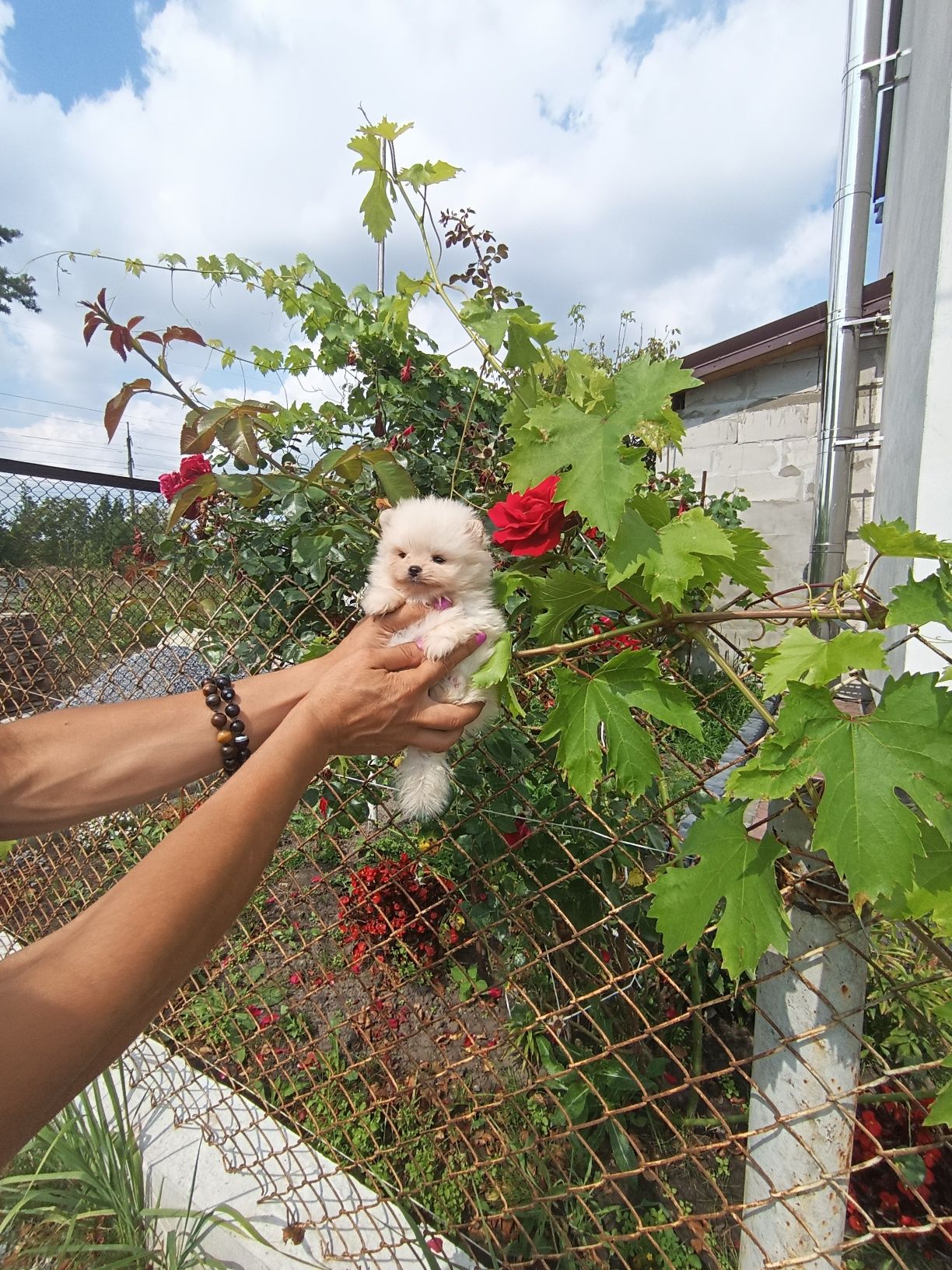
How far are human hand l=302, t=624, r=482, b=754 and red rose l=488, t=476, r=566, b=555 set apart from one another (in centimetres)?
19

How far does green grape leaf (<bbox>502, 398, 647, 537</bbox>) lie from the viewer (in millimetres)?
829

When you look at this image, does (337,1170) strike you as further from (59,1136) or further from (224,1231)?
(59,1136)

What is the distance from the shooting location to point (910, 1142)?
1.71m

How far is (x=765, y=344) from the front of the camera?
225 inches

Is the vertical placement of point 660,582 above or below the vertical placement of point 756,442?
below

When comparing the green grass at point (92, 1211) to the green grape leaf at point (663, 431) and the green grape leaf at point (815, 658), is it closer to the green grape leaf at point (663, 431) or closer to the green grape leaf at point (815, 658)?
the green grape leaf at point (815, 658)

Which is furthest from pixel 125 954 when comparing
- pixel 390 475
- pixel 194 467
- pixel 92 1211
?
pixel 92 1211

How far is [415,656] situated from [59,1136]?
2002 mm

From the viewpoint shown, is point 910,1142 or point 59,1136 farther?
point 59,1136

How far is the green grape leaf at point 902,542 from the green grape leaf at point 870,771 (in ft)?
0.55

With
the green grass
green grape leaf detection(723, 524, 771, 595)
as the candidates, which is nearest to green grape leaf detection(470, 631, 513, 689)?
green grape leaf detection(723, 524, 771, 595)

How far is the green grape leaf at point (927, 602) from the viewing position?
79cm

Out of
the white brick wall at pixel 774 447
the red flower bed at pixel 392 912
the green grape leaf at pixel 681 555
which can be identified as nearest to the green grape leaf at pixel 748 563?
the green grape leaf at pixel 681 555

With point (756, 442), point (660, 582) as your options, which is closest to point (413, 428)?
point (660, 582)
